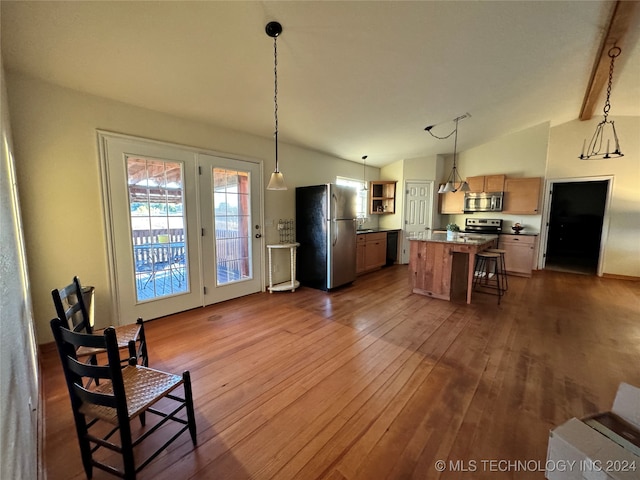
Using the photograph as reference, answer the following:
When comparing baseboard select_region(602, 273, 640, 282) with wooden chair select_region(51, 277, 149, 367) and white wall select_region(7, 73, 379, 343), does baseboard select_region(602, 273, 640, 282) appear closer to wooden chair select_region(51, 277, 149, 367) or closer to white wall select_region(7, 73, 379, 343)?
wooden chair select_region(51, 277, 149, 367)

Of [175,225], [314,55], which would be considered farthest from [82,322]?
[314,55]

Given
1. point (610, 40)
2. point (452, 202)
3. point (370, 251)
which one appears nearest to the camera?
point (610, 40)

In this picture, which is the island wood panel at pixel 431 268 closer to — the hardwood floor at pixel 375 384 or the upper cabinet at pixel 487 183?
the hardwood floor at pixel 375 384

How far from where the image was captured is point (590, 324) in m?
3.10

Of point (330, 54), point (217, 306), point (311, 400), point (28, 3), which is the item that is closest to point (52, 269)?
point (217, 306)

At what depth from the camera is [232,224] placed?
3822 millimetres

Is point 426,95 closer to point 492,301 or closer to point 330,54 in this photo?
point 330,54

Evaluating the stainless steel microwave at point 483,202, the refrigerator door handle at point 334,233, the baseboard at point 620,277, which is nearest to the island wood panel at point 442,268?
the refrigerator door handle at point 334,233

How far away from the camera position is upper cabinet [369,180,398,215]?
6.60 meters

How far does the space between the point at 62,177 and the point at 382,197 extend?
589 centimetres

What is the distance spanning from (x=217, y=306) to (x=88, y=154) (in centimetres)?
223

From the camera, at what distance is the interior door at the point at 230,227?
352 cm

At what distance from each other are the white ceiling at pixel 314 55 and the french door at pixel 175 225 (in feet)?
1.94

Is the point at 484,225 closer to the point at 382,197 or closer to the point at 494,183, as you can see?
the point at 494,183
